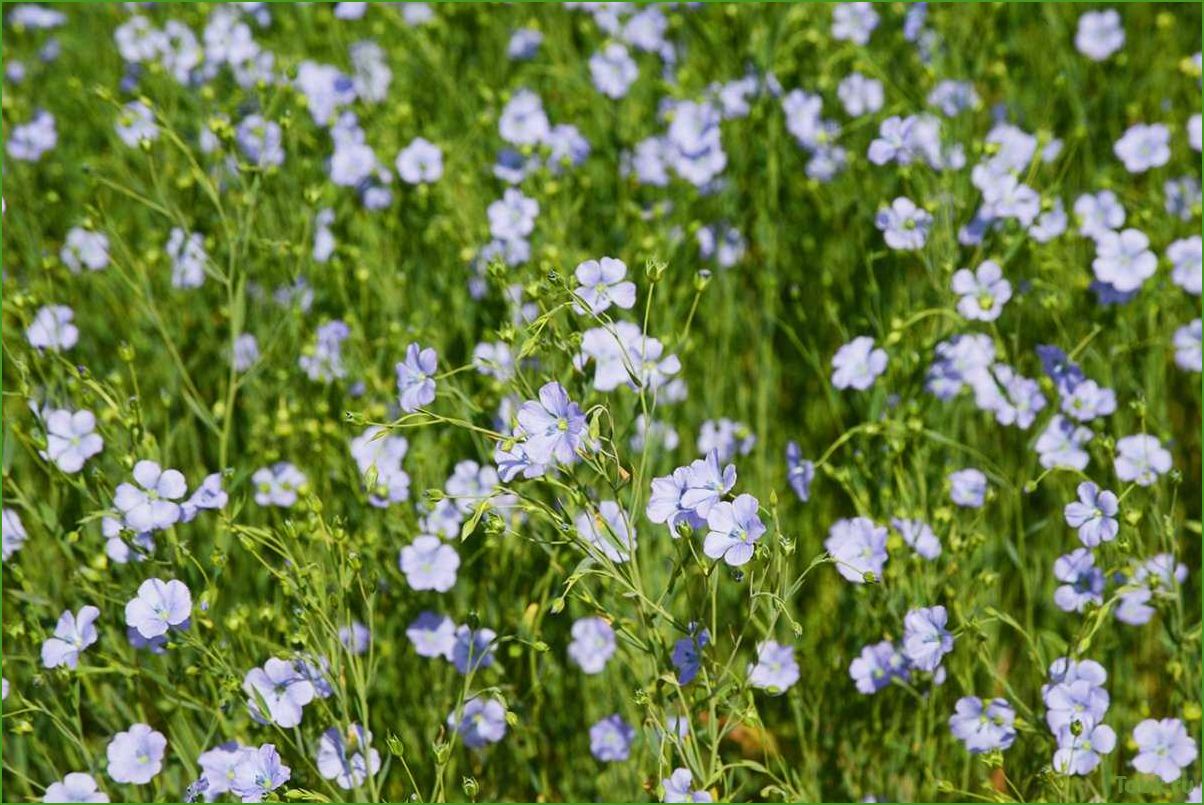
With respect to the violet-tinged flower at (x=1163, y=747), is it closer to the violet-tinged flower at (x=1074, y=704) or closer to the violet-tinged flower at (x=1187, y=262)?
the violet-tinged flower at (x=1074, y=704)

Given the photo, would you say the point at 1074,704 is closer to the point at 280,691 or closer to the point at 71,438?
the point at 280,691

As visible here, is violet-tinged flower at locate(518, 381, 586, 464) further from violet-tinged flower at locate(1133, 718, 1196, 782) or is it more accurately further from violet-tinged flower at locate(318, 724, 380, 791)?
violet-tinged flower at locate(1133, 718, 1196, 782)

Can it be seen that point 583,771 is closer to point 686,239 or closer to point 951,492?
point 951,492

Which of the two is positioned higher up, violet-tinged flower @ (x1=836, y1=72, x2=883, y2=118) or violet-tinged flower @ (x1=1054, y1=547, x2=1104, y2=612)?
violet-tinged flower @ (x1=836, y1=72, x2=883, y2=118)

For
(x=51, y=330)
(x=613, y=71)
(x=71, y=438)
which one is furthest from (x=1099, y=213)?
(x=51, y=330)

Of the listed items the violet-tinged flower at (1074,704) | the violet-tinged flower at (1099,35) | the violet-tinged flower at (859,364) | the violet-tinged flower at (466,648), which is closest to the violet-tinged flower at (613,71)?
the violet-tinged flower at (859,364)

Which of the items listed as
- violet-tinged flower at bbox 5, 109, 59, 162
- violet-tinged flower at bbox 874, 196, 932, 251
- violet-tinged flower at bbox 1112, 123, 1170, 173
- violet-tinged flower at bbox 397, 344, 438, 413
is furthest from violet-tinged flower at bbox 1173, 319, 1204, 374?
violet-tinged flower at bbox 5, 109, 59, 162

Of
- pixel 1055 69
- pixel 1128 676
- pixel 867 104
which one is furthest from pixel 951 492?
pixel 1055 69
